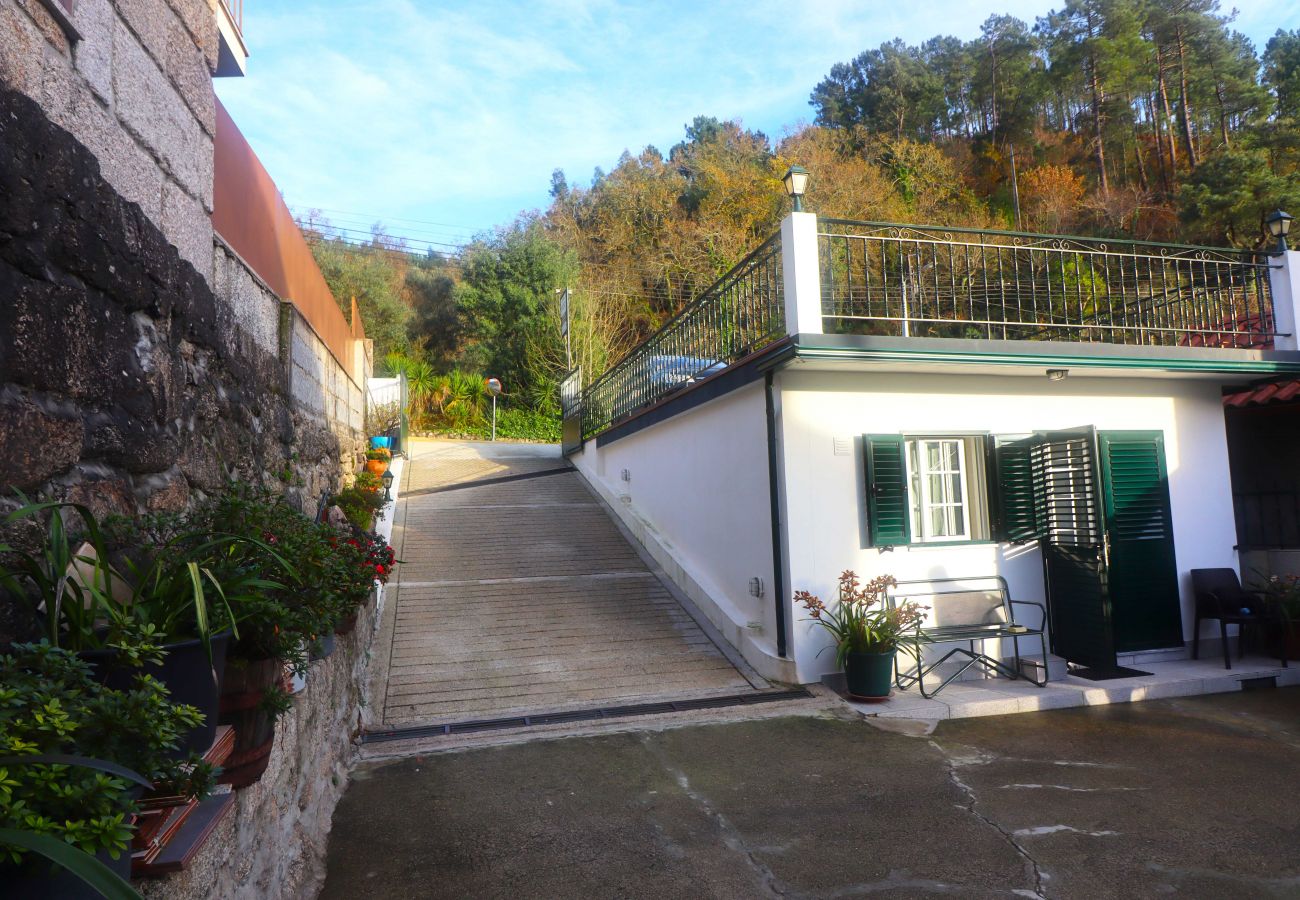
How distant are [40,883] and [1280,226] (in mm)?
10188

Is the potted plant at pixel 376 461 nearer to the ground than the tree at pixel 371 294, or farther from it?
nearer to the ground

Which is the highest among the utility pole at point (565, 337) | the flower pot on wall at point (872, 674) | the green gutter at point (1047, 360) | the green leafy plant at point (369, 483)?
the utility pole at point (565, 337)

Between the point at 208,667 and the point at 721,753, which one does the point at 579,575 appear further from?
the point at 208,667

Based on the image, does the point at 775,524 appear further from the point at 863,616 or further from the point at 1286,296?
the point at 1286,296

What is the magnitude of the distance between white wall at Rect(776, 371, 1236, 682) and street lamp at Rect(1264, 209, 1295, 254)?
5.21ft

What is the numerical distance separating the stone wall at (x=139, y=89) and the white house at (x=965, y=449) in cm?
423

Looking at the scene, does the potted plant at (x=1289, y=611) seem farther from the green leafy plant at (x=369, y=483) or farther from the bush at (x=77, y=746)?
the green leafy plant at (x=369, y=483)

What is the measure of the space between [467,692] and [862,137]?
2743 centimetres

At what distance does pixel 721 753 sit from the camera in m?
5.11

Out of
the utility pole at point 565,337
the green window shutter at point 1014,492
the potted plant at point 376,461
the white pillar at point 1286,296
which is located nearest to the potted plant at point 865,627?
the green window shutter at point 1014,492

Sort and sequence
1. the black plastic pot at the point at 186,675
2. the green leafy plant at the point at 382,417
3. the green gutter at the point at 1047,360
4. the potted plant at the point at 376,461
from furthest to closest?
1. the green leafy plant at the point at 382,417
2. the potted plant at the point at 376,461
3. the green gutter at the point at 1047,360
4. the black plastic pot at the point at 186,675

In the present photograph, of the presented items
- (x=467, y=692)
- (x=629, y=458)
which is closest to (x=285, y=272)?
(x=467, y=692)

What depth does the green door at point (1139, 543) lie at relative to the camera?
717 cm

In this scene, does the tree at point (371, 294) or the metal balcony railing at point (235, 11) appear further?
the tree at point (371, 294)
